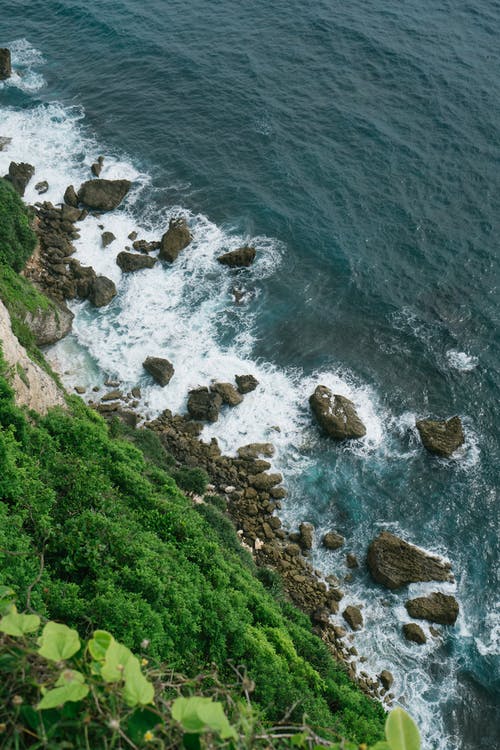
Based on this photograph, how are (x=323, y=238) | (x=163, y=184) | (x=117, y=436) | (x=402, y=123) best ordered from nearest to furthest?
1. (x=117, y=436)
2. (x=323, y=238)
3. (x=163, y=184)
4. (x=402, y=123)

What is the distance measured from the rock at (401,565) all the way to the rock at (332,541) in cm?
161

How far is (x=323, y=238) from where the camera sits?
4631cm

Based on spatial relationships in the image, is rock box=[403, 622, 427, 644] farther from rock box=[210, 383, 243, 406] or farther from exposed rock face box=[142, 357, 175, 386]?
exposed rock face box=[142, 357, 175, 386]

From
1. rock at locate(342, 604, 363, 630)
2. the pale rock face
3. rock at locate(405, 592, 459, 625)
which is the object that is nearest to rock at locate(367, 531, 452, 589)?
rock at locate(405, 592, 459, 625)

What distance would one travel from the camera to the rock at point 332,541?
3077 cm

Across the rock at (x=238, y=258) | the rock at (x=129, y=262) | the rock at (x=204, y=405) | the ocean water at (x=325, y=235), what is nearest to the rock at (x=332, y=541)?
the ocean water at (x=325, y=235)

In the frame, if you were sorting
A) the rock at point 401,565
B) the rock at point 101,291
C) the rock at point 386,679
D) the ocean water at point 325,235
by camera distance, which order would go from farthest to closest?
the rock at point 101,291 < the ocean water at point 325,235 < the rock at point 401,565 < the rock at point 386,679

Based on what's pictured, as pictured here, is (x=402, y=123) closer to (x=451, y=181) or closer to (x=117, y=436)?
(x=451, y=181)

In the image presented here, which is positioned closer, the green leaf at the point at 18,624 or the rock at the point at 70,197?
the green leaf at the point at 18,624

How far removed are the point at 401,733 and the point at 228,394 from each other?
104 feet

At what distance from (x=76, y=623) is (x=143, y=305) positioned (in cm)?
2786

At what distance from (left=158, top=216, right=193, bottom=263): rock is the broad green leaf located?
39.9 m

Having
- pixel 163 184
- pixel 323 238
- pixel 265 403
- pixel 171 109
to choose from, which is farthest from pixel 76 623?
pixel 171 109

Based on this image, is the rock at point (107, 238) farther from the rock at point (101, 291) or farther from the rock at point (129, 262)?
the rock at point (101, 291)
